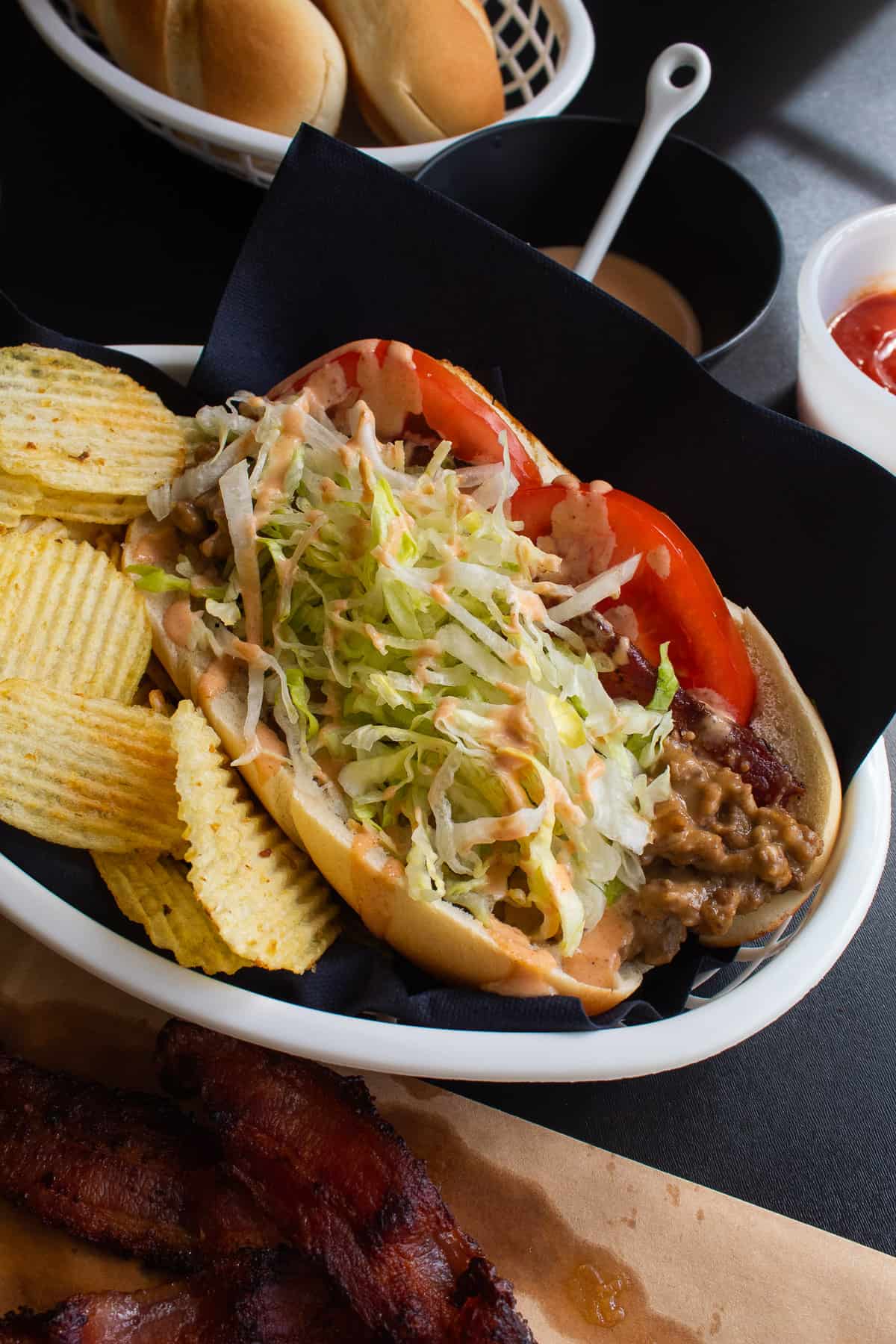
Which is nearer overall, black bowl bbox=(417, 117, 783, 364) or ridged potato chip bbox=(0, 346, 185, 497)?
ridged potato chip bbox=(0, 346, 185, 497)

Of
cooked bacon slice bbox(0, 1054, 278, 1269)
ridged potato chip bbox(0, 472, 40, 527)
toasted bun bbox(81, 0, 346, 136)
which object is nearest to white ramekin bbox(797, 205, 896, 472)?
toasted bun bbox(81, 0, 346, 136)

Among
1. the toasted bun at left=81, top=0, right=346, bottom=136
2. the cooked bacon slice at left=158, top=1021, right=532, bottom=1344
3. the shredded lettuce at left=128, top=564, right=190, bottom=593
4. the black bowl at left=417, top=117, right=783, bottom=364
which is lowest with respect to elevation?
the cooked bacon slice at left=158, top=1021, right=532, bottom=1344

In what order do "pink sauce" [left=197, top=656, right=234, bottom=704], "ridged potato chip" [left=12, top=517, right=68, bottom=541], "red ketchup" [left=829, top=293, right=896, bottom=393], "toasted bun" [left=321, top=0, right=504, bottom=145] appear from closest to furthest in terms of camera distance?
"pink sauce" [left=197, top=656, right=234, bottom=704]
"ridged potato chip" [left=12, top=517, right=68, bottom=541]
"red ketchup" [left=829, top=293, right=896, bottom=393]
"toasted bun" [left=321, top=0, right=504, bottom=145]

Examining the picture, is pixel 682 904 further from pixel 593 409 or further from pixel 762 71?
pixel 762 71

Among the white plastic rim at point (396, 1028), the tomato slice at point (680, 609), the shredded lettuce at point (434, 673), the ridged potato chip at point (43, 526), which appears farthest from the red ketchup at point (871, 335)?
the ridged potato chip at point (43, 526)

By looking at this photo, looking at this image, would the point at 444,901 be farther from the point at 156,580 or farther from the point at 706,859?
the point at 156,580

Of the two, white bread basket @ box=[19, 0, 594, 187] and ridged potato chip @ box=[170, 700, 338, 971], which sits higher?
white bread basket @ box=[19, 0, 594, 187]

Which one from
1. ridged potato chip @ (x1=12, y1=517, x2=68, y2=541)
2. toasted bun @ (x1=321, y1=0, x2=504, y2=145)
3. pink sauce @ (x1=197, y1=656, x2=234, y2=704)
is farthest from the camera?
toasted bun @ (x1=321, y1=0, x2=504, y2=145)

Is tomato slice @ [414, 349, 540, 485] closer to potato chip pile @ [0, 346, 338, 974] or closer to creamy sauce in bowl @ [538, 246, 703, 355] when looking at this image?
potato chip pile @ [0, 346, 338, 974]
